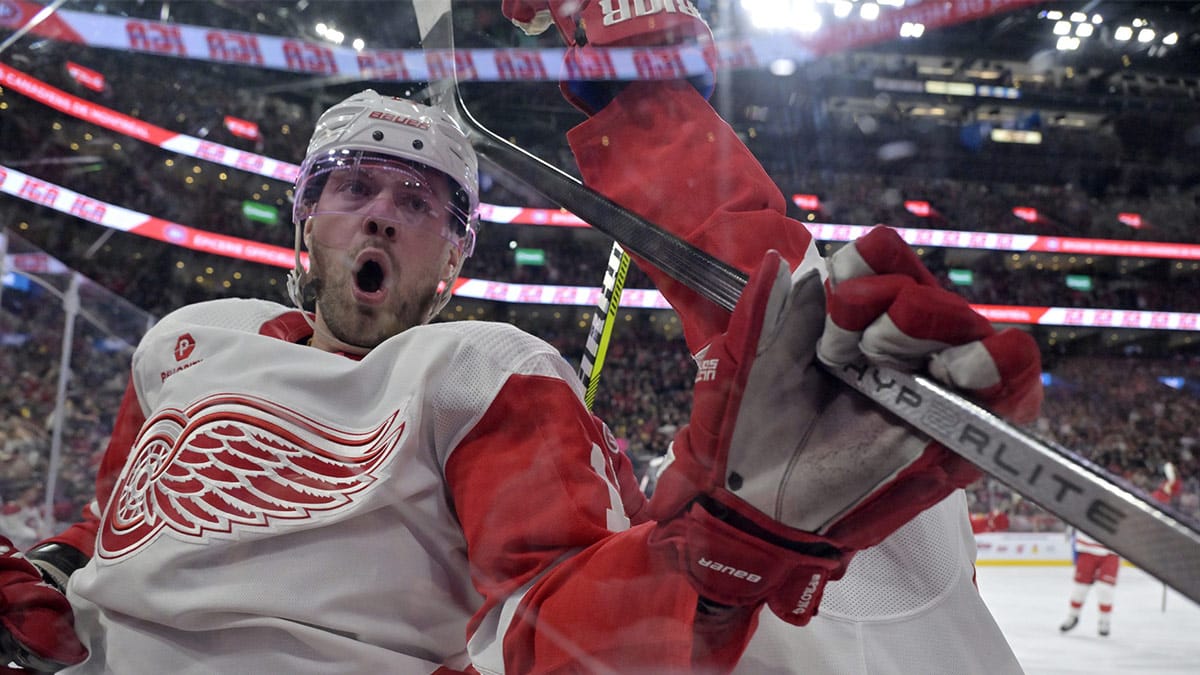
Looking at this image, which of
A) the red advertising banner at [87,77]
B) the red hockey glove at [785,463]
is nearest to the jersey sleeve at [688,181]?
the red hockey glove at [785,463]

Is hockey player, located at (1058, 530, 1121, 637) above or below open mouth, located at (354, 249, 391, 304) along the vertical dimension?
below

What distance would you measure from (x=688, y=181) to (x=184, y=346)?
2.37ft

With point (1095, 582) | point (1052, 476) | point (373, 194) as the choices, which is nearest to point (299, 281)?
point (373, 194)

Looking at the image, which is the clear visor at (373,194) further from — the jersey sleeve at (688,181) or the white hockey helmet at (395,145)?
the jersey sleeve at (688,181)

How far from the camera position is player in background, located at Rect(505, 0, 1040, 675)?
2.42ft

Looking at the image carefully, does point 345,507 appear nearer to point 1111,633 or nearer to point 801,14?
point 801,14

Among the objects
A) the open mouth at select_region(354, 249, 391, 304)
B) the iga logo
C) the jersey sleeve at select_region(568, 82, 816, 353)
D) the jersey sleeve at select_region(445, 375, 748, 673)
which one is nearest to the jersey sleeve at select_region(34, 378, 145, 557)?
the iga logo

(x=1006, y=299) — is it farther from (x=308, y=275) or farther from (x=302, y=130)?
(x=302, y=130)

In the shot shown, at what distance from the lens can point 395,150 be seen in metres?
1.25

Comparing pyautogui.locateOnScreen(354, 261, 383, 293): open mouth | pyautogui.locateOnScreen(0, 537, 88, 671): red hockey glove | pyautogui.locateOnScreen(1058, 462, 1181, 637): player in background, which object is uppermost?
pyautogui.locateOnScreen(354, 261, 383, 293): open mouth

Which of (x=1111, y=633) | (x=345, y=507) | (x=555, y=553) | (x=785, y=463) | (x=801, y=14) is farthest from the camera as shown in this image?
(x=1111, y=633)

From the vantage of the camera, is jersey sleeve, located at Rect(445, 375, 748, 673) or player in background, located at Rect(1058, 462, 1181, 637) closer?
jersey sleeve, located at Rect(445, 375, 748, 673)

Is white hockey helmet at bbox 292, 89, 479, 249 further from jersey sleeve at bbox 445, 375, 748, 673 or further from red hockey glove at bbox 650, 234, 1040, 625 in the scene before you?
red hockey glove at bbox 650, 234, 1040, 625

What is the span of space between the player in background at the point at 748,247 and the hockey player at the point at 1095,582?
11.6 ft
